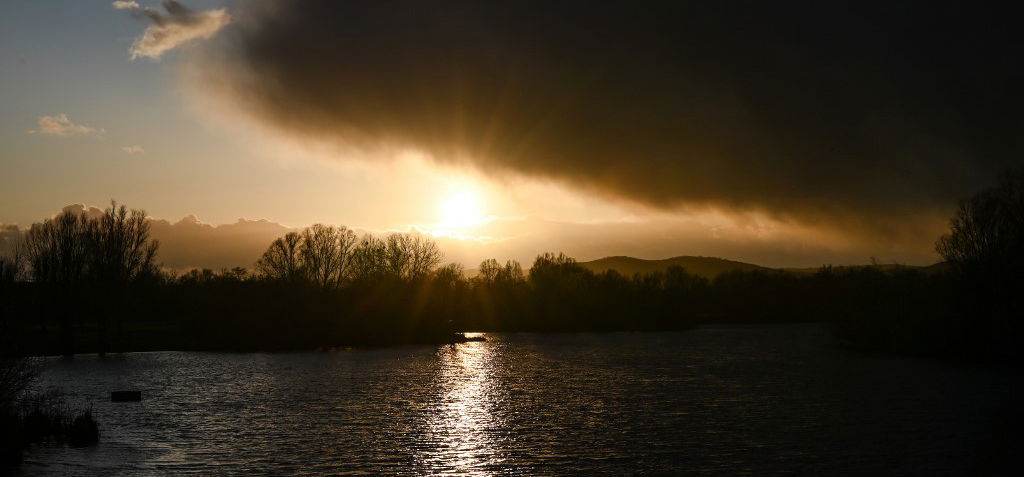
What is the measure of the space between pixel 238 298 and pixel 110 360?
→ 25.9 metres

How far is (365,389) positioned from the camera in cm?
5206

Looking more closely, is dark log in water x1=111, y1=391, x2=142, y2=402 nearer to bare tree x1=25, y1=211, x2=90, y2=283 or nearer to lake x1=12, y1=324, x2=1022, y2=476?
lake x1=12, y1=324, x2=1022, y2=476

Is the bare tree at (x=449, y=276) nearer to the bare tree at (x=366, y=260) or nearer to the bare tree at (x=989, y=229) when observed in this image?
the bare tree at (x=366, y=260)

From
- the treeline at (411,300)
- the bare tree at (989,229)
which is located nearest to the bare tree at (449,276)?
the treeline at (411,300)

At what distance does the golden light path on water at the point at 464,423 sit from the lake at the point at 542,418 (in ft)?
0.50

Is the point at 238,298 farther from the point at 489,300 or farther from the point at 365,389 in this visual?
the point at 489,300

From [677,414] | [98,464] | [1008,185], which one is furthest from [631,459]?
[1008,185]

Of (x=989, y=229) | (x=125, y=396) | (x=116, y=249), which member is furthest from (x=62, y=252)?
(x=989, y=229)

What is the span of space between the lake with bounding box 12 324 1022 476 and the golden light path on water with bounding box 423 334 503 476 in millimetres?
154

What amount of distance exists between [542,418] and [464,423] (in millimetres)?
4512

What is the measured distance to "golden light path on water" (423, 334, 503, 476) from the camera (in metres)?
28.8

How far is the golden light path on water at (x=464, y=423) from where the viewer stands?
28.8m

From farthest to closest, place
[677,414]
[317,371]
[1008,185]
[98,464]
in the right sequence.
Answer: [1008,185] < [317,371] < [677,414] < [98,464]

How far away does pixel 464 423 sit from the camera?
38.5 m
